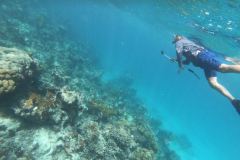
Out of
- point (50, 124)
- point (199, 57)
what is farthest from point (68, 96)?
point (199, 57)

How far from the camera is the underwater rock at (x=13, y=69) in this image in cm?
786

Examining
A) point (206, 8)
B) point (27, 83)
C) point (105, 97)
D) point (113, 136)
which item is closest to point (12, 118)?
point (27, 83)

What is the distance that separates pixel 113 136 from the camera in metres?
11.0

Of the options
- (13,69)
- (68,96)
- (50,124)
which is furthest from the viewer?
(68,96)

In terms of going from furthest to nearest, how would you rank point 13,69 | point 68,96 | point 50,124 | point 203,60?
point 68,96
point 50,124
point 203,60
point 13,69

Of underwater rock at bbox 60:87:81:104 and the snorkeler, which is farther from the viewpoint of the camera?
underwater rock at bbox 60:87:81:104

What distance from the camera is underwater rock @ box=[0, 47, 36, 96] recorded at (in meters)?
7.86

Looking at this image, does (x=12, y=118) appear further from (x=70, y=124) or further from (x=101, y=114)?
(x=101, y=114)

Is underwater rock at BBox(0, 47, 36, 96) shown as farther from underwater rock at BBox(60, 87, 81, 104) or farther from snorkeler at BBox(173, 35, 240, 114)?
snorkeler at BBox(173, 35, 240, 114)

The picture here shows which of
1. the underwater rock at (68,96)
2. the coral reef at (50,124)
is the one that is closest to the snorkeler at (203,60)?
the underwater rock at (68,96)

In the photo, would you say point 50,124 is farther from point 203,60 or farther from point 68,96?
point 203,60

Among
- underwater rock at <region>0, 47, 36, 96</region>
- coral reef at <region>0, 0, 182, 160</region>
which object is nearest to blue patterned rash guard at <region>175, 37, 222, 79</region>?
coral reef at <region>0, 0, 182, 160</region>

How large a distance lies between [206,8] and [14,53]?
54.4ft

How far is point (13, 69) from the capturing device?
8.26 meters
